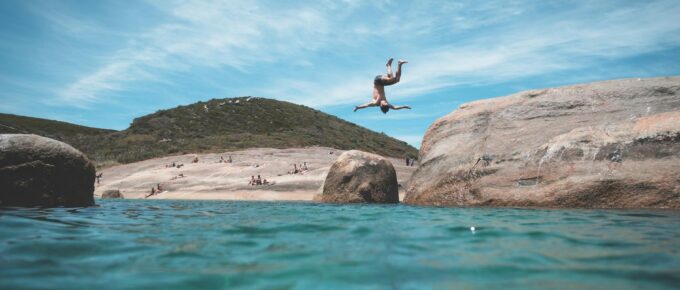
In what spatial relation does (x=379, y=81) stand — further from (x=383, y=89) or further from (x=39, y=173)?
(x=39, y=173)

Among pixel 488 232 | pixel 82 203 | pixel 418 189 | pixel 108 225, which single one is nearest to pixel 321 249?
pixel 488 232

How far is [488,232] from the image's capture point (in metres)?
5.39

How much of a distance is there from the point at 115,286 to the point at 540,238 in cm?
407

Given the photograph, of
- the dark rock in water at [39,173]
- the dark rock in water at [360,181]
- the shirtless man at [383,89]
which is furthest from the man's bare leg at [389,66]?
the dark rock in water at [39,173]

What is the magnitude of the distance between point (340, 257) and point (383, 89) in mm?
11490

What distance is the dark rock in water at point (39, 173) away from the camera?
905 cm

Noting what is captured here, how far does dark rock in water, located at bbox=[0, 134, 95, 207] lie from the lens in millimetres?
9055

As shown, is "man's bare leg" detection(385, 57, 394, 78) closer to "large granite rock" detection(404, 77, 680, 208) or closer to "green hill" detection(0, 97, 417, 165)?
"large granite rock" detection(404, 77, 680, 208)

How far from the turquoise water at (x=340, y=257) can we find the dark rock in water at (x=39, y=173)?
3.96m

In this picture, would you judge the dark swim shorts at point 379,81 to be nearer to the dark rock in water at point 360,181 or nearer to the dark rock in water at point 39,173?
the dark rock in water at point 360,181

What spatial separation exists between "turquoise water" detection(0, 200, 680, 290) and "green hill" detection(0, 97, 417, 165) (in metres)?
42.0

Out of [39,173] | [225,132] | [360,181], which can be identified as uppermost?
[225,132]

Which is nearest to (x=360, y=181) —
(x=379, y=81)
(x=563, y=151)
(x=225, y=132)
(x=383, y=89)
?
(x=383, y=89)

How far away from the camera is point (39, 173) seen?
31.1 ft
